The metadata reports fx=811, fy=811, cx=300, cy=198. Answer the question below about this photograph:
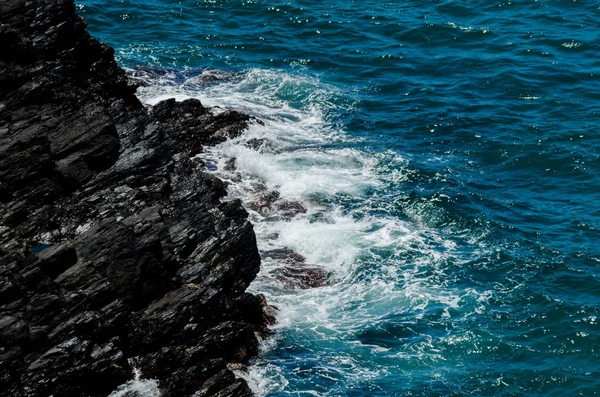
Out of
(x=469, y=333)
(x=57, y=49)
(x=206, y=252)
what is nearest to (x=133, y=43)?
(x=57, y=49)

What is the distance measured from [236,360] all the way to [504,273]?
13.6m

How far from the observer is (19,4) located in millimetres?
32344

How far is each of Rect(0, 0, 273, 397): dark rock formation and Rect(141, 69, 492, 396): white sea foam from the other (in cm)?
237

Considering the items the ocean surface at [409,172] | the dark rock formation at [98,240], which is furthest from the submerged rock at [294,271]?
the dark rock formation at [98,240]

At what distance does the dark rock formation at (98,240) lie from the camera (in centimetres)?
2544

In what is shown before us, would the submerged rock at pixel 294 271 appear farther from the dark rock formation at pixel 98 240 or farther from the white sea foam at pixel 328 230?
the dark rock formation at pixel 98 240

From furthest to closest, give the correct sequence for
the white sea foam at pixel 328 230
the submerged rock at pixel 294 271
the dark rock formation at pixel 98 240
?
1. the submerged rock at pixel 294 271
2. the white sea foam at pixel 328 230
3. the dark rock formation at pixel 98 240

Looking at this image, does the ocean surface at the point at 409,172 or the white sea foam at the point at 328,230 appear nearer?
the ocean surface at the point at 409,172

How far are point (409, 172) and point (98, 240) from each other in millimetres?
21111

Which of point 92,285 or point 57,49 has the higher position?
point 57,49

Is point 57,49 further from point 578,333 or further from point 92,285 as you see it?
point 578,333

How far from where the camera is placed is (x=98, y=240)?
2742cm

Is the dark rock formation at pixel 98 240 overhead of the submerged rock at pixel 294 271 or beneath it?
overhead

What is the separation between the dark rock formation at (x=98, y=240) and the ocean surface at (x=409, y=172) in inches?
66.2
